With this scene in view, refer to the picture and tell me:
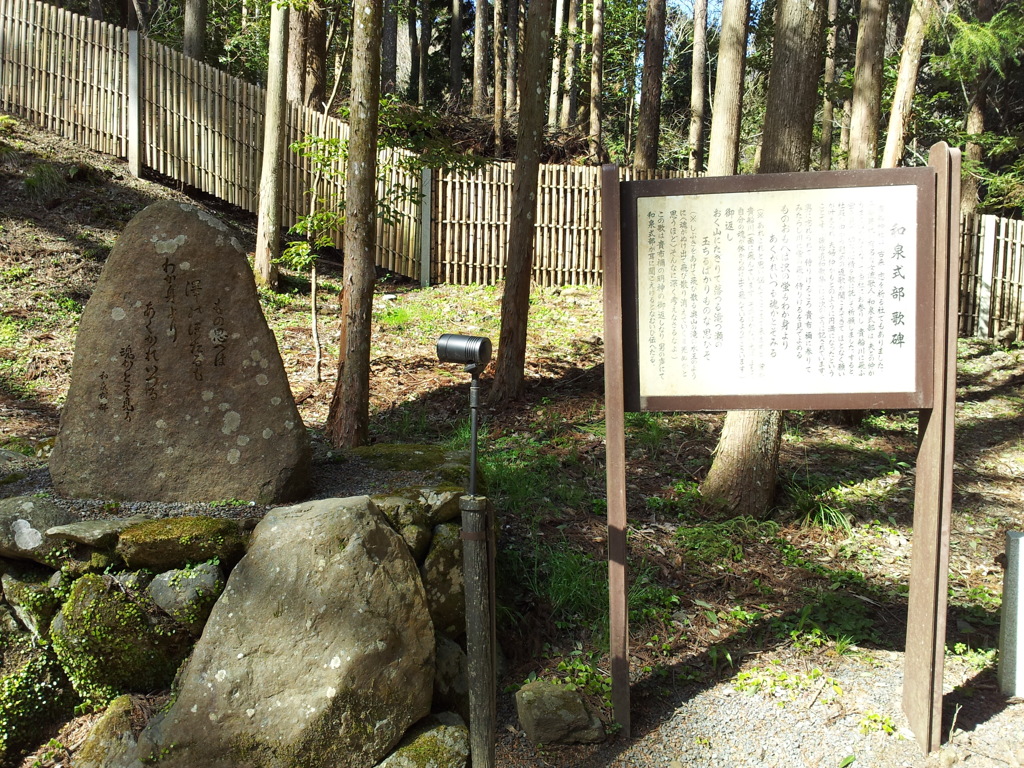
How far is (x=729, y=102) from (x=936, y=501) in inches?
173

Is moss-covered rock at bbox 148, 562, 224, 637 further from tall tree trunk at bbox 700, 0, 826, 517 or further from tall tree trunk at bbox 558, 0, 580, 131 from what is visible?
tall tree trunk at bbox 558, 0, 580, 131

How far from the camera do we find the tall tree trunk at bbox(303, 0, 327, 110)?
38.8ft

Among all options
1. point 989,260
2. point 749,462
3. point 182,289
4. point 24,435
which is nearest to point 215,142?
point 24,435

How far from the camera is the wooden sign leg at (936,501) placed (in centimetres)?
328

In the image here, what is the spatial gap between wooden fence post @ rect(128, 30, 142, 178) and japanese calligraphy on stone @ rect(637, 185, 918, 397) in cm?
977

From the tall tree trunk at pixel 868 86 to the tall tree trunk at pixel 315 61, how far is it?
769 cm

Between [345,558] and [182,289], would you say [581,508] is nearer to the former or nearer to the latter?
[345,558]

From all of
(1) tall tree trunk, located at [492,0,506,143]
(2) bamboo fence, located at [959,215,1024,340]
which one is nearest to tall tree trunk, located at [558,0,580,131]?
(1) tall tree trunk, located at [492,0,506,143]

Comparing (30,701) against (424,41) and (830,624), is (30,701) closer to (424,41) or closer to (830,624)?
(830,624)

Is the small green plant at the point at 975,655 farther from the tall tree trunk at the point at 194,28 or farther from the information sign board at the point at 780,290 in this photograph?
the tall tree trunk at the point at 194,28

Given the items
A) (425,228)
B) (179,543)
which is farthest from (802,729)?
(425,228)

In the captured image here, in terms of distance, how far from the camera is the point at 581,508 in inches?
Result: 221

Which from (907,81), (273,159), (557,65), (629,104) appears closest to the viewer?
(907,81)

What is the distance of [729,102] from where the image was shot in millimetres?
6684
